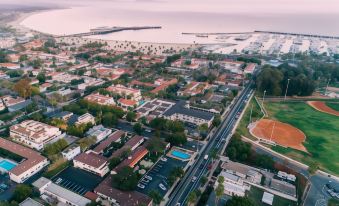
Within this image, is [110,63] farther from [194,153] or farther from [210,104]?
[194,153]

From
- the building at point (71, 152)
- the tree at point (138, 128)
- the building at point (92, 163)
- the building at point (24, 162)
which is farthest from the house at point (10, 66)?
the building at point (92, 163)

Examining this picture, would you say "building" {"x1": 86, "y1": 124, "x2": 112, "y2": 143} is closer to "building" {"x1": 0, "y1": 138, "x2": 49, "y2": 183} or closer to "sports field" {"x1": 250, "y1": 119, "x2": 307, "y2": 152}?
"building" {"x1": 0, "y1": 138, "x2": 49, "y2": 183}

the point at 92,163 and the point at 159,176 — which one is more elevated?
the point at 92,163

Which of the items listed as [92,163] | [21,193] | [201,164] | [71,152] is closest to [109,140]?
[71,152]

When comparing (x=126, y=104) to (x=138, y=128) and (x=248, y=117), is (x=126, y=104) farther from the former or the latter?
(x=248, y=117)

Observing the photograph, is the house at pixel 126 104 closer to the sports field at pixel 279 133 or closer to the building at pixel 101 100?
the building at pixel 101 100

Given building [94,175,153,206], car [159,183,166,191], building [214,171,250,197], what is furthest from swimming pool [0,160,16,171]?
building [214,171,250,197]
